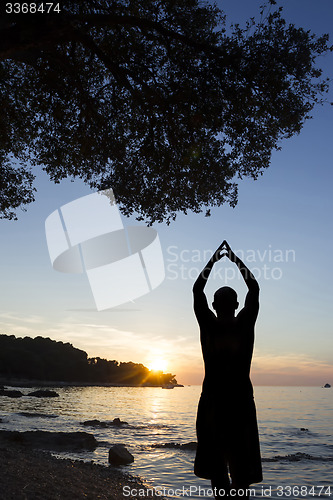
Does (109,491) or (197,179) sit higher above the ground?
(197,179)

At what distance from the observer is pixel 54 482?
32.0 feet

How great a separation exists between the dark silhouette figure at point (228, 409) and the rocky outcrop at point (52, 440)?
1604 cm

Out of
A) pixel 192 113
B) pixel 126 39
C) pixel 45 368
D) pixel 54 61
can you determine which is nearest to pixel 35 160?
pixel 54 61

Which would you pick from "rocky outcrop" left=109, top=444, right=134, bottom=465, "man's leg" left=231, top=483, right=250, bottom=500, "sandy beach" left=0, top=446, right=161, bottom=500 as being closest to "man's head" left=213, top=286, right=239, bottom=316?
"man's leg" left=231, top=483, right=250, bottom=500

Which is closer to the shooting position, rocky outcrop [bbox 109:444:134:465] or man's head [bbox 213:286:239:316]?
man's head [bbox 213:286:239:316]

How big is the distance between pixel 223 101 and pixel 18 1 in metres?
5.29

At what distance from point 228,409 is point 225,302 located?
116cm

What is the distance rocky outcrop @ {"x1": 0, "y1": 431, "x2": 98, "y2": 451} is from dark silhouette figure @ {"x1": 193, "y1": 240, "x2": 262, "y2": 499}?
52.6 feet

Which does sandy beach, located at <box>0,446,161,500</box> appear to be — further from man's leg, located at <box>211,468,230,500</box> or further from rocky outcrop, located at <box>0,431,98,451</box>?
rocky outcrop, located at <box>0,431,98,451</box>

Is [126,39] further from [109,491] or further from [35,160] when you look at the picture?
[109,491]

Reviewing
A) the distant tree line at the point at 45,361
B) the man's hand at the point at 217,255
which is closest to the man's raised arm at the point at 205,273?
the man's hand at the point at 217,255

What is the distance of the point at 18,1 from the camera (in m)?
7.48

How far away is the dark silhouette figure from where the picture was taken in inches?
171

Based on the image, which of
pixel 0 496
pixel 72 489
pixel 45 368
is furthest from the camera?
pixel 45 368
